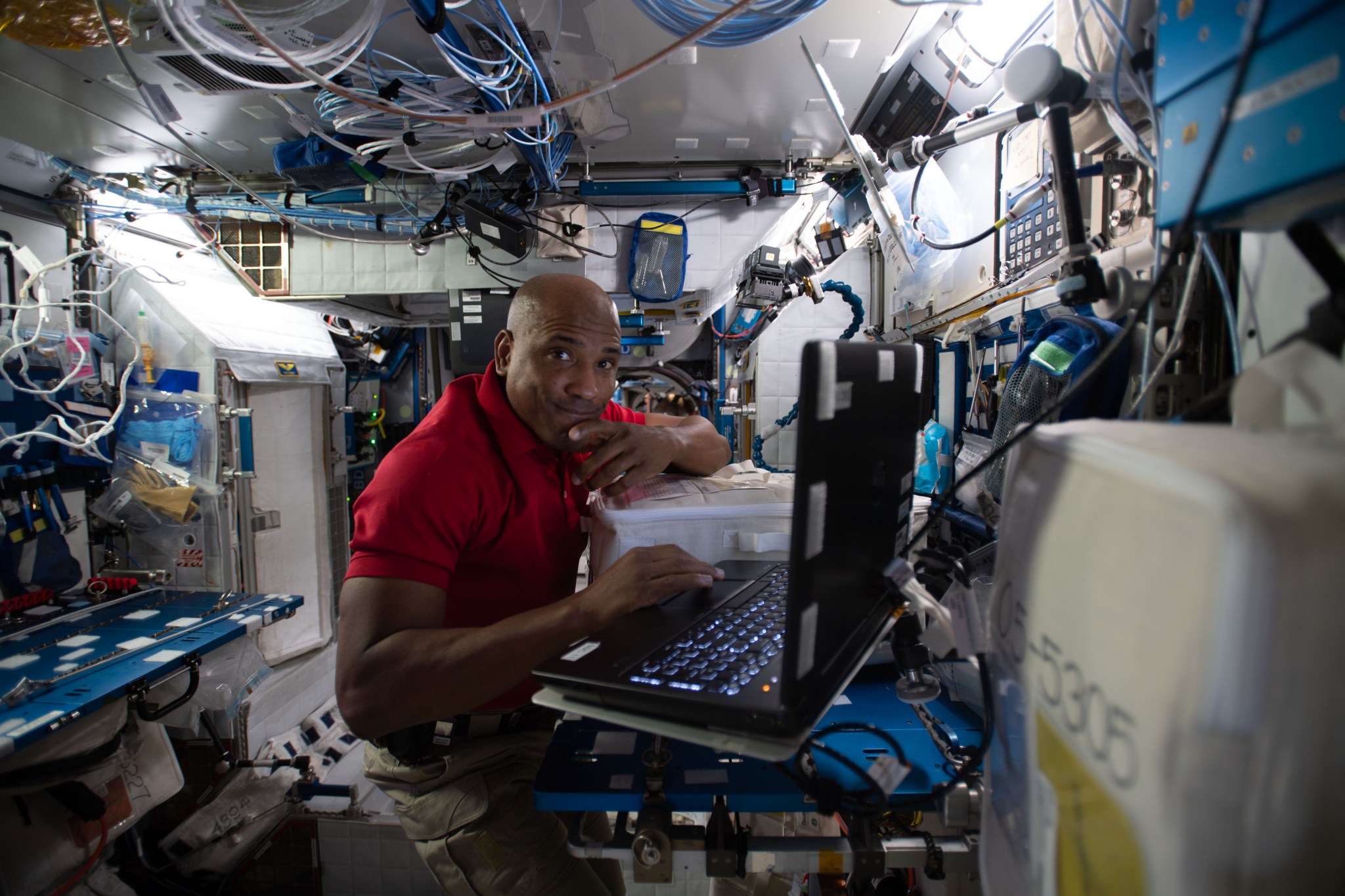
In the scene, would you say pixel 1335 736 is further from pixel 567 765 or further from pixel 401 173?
pixel 401 173

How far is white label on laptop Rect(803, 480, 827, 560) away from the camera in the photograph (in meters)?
0.56

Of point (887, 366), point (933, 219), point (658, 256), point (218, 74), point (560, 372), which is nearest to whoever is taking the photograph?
point (887, 366)

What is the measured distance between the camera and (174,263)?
9.95ft

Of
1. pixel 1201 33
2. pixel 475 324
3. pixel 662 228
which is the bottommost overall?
pixel 1201 33

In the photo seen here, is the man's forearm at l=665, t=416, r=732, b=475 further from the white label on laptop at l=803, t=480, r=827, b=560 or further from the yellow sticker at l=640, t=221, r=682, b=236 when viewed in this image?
the yellow sticker at l=640, t=221, r=682, b=236

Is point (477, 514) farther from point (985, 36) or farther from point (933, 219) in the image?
point (985, 36)

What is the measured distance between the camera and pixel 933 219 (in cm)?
190

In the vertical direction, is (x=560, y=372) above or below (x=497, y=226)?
below

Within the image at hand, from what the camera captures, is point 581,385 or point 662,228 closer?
point 581,385

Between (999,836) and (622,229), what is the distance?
3.03 meters

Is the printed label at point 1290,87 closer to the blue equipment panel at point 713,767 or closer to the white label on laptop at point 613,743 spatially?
the blue equipment panel at point 713,767

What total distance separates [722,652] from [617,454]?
595 mm

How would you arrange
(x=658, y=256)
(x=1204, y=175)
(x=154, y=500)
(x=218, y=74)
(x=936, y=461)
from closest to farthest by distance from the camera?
(x=1204, y=175) < (x=218, y=74) < (x=936, y=461) < (x=154, y=500) < (x=658, y=256)

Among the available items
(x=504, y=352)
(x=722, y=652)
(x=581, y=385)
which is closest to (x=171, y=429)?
(x=504, y=352)
